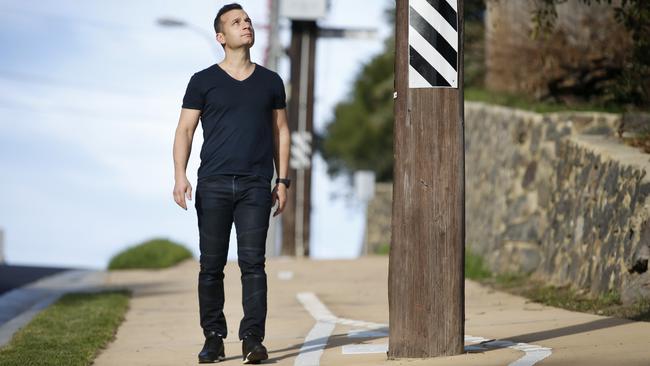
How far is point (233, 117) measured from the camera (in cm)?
819

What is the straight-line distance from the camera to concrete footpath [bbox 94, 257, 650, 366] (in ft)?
25.4

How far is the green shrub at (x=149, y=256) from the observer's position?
2422cm

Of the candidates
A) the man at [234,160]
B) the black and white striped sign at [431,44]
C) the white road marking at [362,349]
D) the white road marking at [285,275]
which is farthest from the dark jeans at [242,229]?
the white road marking at [285,275]

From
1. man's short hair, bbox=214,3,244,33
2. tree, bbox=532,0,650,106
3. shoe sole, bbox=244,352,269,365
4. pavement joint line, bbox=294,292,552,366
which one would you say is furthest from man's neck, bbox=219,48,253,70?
tree, bbox=532,0,650,106

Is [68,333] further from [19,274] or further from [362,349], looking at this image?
[19,274]

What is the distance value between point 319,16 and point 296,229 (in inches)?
209

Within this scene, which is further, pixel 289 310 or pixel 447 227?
pixel 289 310

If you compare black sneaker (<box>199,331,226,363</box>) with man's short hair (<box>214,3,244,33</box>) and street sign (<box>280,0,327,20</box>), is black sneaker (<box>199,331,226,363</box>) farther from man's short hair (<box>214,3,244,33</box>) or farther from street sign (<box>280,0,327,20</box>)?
street sign (<box>280,0,327,20</box>)

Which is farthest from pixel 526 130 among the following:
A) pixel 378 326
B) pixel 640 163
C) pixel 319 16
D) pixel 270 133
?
pixel 319 16

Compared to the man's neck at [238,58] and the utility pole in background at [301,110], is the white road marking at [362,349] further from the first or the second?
the utility pole in background at [301,110]

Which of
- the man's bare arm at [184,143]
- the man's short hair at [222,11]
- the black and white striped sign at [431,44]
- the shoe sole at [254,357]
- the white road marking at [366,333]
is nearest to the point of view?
the black and white striped sign at [431,44]

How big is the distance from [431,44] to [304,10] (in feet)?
77.5

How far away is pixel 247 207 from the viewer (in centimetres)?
819

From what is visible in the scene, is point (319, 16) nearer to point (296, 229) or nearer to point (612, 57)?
point (296, 229)
